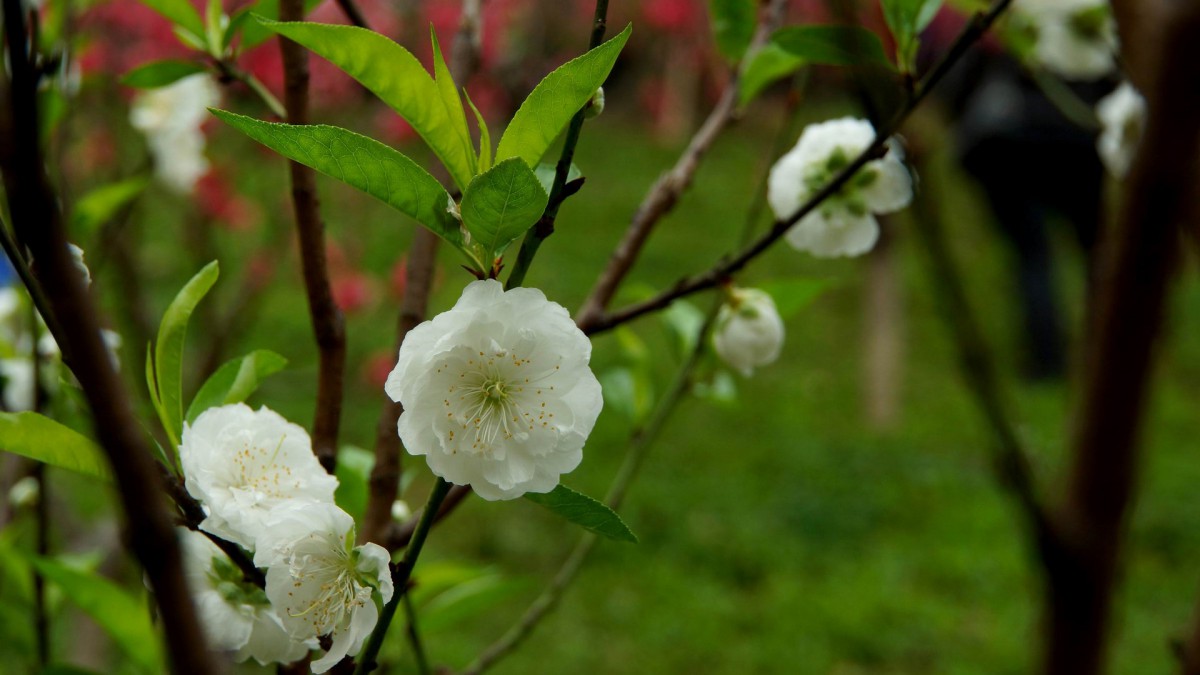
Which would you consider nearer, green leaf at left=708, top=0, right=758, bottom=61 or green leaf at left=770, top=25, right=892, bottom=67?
green leaf at left=770, top=25, right=892, bottom=67

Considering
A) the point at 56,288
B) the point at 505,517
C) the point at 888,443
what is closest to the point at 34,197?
the point at 56,288

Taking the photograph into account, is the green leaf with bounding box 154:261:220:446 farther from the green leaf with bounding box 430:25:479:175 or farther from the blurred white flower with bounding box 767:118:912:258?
the blurred white flower with bounding box 767:118:912:258

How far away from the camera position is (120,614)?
72cm

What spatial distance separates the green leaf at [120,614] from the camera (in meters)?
0.71

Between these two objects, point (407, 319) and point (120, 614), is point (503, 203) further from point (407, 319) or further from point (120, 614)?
point (120, 614)

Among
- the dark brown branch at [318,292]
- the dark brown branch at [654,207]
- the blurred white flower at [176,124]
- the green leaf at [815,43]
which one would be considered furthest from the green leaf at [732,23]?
the blurred white flower at [176,124]

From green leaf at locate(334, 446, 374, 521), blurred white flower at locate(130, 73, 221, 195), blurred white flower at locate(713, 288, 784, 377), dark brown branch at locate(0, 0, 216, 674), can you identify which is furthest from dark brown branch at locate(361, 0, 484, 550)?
blurred white flower at locate(130, 73, 221, 195)

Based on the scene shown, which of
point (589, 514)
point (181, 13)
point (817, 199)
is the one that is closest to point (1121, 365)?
point (589, 514)

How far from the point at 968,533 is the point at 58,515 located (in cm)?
248

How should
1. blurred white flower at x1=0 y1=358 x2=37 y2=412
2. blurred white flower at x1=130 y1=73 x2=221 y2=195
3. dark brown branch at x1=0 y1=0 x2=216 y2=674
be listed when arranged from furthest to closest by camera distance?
blurred white flower at x1=130 y1=73 x2=221 y2=195 < blurred white flower at x1=0 y1=358 x2=37 y2=412 < dark brown branch at x1=0 y1=0 x2=216 y2=674

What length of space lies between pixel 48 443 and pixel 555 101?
0.26 metres

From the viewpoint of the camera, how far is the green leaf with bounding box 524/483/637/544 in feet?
1.39

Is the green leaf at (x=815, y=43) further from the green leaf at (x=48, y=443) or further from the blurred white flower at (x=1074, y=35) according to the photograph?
the blurred white flower at (x=1074, y=35)

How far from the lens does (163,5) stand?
73cm
